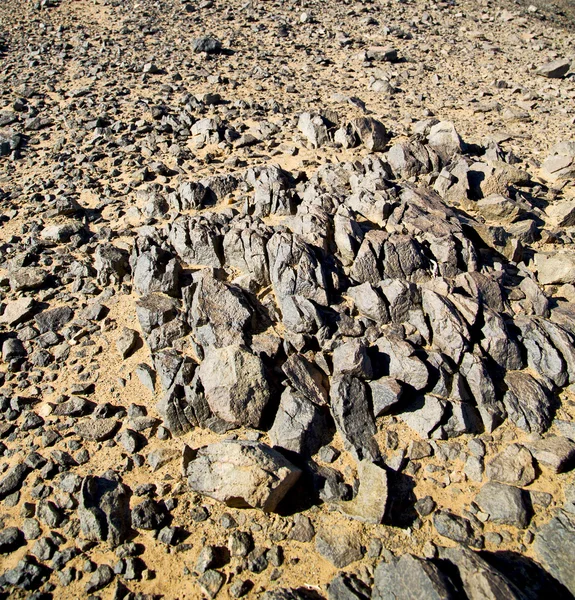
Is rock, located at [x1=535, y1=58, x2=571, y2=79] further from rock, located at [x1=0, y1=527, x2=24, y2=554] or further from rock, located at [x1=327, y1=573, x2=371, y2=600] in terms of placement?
rock, located at [x1=0, y1=527, x2=24, y2=554]

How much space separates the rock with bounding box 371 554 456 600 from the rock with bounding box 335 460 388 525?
17.5 inches

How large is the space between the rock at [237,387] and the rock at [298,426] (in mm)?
217

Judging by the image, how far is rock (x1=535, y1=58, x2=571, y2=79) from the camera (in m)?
12.5

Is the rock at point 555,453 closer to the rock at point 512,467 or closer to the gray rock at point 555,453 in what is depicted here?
the gray rock at point 555,453

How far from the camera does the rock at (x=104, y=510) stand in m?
4.54

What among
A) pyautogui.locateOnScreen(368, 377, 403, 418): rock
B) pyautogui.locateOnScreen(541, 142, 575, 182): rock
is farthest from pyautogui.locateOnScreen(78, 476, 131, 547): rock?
pyautogui.locateOnScreen(541, 142, 575, 182): rock

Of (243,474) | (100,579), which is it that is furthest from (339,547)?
(100,579)

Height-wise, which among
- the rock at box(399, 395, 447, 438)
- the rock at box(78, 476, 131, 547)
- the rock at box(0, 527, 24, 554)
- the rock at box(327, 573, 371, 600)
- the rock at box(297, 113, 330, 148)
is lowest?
the rock at box(0, 527, 24, 554)

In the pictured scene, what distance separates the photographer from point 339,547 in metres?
4.45

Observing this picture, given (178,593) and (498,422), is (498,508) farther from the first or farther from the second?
(178,593)

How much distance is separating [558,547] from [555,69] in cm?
1224

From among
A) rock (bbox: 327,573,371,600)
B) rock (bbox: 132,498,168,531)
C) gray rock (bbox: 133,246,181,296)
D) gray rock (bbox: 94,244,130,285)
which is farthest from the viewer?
gray rock (bbox: 94,244,130,285)

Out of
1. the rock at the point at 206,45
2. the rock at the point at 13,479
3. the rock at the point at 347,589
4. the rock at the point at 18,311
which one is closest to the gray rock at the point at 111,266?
the rock at the point at 18,311

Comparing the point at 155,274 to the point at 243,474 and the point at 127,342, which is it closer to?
the point at 127,342
